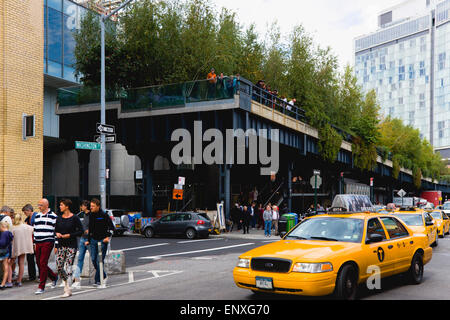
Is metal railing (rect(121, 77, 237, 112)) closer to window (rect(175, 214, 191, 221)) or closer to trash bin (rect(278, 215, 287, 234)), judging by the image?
window (rect(175, 214, 191, 221))

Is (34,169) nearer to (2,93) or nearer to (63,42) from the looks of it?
(2,93)

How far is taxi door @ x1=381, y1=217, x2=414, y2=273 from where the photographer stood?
909 cm

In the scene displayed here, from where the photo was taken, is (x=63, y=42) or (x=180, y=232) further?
(x=63, y=42)

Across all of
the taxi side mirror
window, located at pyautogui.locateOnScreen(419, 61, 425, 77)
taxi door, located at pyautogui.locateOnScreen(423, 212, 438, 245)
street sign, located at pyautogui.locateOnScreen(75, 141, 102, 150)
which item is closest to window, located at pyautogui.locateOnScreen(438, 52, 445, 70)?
window, located at pyautogui.locateOnScreen(419, 61, 425, 77)

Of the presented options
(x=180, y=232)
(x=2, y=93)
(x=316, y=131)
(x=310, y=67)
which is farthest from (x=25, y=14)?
(x=310, y=67)

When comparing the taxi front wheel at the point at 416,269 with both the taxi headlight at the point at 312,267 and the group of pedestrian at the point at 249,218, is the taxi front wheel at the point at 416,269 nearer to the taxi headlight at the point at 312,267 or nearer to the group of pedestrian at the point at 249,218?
the taxi headlight at the point at 312,267

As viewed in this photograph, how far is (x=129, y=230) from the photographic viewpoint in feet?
94.0

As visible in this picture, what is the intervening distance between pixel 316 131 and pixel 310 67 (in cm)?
661

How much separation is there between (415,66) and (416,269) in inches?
5382

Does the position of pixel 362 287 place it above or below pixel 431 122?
below

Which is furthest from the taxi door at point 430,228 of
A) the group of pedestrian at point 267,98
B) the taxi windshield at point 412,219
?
the group of pedestrian at point 267,98

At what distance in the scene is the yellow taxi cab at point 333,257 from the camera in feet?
24.3

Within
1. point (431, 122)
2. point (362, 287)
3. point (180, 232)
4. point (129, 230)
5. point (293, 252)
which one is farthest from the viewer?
point (431, 122)

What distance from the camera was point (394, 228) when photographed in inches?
375
